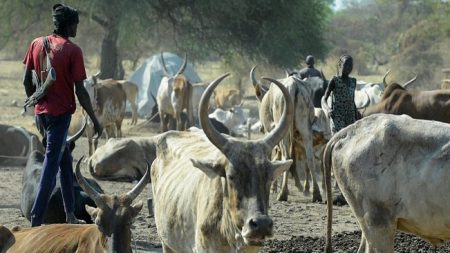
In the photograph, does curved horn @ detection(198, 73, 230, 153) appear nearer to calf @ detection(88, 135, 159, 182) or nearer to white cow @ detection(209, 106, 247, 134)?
calf @ detection(88, 135, 159, 182)

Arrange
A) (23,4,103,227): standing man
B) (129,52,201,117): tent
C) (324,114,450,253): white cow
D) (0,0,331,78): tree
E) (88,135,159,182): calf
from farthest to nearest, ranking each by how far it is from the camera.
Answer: (129,52,201,117): tent < (0,0,331,78): tree < (88,135,159,182): calf < (23,4,103,227): standing man < (324,114,450,253): white cow

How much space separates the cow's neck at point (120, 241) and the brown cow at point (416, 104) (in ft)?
26.2

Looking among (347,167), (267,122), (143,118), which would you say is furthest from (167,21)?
(347,167)

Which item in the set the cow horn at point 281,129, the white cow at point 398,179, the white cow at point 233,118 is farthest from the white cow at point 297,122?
the white cow at point 233,118

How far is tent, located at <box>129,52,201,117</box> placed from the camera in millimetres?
35125

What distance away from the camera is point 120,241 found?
7.43 metres

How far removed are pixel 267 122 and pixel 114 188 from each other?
7.86 ft

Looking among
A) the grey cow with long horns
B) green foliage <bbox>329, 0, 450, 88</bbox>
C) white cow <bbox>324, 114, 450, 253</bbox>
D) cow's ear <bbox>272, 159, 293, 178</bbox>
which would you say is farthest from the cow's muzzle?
green foliage <bbox>329, 0, 450, 88</bbox>

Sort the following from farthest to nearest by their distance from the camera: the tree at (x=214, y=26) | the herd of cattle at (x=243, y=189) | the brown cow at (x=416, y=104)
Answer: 1. the tree at (x=214, y=26)
2. the brown cow at (x=416, y=104)
3. the herd of cattle at (x=243, y=189)

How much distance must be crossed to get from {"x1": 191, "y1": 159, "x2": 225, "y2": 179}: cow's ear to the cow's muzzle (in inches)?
18.3

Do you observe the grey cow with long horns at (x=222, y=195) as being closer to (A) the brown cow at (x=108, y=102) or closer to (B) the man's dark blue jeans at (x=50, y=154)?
(B) the man's dark blue jeans at (x=50, y=154)

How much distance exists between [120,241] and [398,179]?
223 centimetres

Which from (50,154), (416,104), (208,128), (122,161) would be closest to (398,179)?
(208,128)

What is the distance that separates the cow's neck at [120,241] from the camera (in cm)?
739
